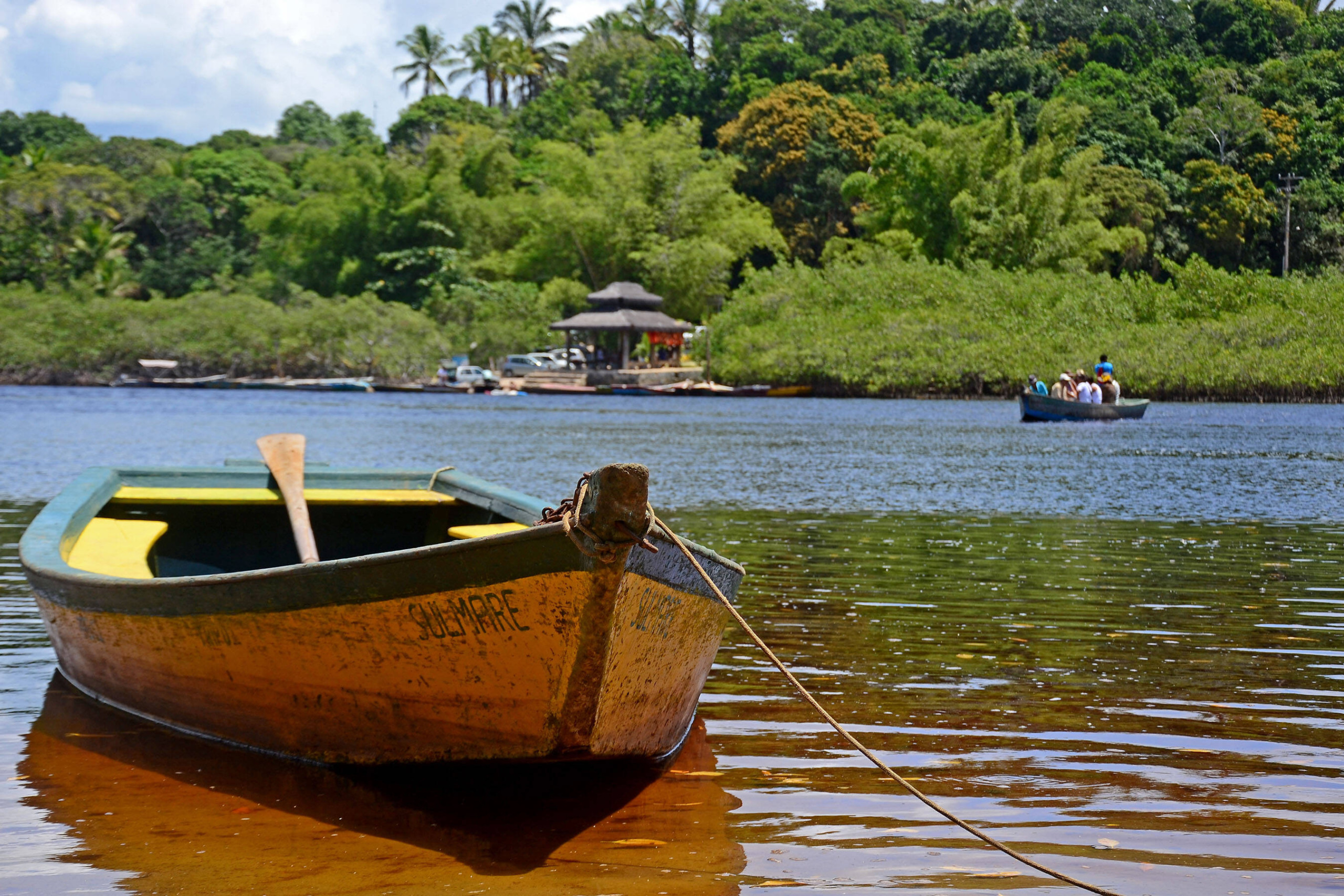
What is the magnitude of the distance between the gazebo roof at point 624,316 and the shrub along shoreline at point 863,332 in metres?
2.82

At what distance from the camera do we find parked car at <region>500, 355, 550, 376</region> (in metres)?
50.7

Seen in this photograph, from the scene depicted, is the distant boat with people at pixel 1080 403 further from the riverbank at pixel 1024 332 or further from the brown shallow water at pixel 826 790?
the brown shallow water at pixel 826 790

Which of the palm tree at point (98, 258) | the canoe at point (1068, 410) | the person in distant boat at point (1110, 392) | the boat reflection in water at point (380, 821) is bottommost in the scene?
the boat reflection in water at point (380, 821)

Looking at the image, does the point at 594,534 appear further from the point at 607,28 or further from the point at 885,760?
the point at 607,28

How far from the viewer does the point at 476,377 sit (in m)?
47.8

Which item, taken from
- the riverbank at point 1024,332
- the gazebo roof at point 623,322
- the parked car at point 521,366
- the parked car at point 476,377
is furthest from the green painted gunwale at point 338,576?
the parked car at point 521,366

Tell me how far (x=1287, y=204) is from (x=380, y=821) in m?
53.0

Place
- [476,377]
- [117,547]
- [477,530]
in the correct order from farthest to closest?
[476,377], [477,530], [117,547]

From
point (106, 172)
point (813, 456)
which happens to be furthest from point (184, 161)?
point (813, 456)

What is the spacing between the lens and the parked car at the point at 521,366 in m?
50.7

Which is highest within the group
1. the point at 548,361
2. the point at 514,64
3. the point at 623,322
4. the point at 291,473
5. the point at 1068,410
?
the point at 514,64

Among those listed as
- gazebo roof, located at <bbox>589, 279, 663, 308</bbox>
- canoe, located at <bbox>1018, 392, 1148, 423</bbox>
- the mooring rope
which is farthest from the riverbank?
the mooring rope

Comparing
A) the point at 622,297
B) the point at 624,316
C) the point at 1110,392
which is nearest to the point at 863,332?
the point at 624,316

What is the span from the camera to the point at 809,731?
16.4ft
